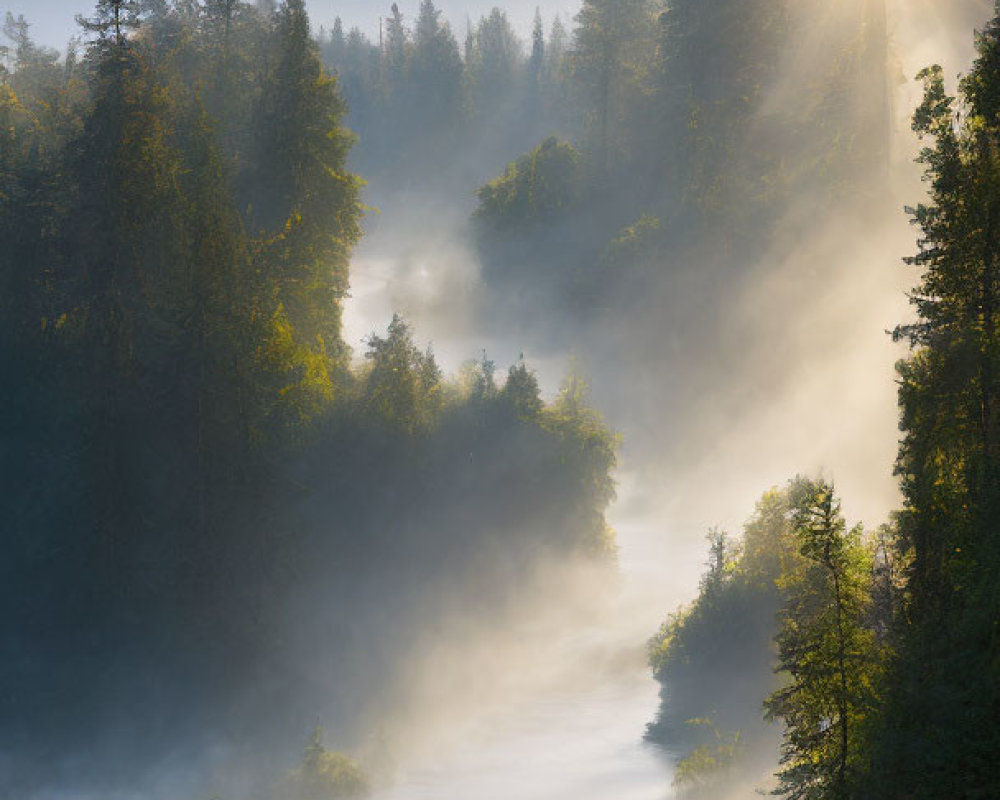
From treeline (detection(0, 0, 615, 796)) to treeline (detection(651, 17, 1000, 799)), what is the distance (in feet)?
87.4

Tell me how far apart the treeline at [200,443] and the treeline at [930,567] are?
26.6 metres

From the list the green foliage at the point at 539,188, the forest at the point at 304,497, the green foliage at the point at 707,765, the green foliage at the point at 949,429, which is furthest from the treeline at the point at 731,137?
the green foliage at the point at 949,429

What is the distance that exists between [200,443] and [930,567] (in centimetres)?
2946

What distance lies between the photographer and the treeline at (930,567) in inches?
736

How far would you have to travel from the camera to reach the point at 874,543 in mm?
28672

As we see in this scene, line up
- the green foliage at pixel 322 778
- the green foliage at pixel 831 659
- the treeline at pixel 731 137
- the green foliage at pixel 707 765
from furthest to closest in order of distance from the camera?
the treeline at pixel 731 137 < the green foliage at pixel 322 778 < the green foliage at pixel 707 765 < the green foliage at pixel 831 659

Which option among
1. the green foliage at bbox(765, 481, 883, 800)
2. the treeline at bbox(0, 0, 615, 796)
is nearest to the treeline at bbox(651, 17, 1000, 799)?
the green foliage at bbox(765, 481, 883, 800)

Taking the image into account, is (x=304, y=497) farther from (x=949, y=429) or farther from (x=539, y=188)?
(x=539, y=188)

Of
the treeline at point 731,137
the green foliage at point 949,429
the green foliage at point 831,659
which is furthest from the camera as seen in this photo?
the treeline at point 731,137

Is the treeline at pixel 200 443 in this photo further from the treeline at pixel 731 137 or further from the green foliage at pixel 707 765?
the treeline at pixel 731 137

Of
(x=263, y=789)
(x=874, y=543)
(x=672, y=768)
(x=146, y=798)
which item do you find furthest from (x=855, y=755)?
(x=146, y=798)

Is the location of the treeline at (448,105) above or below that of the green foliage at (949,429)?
above

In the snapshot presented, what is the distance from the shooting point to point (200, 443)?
42.2 m

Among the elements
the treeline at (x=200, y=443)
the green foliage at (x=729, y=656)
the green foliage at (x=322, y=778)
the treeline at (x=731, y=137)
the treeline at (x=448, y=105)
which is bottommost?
the green foliage at (x=322, y=778)
